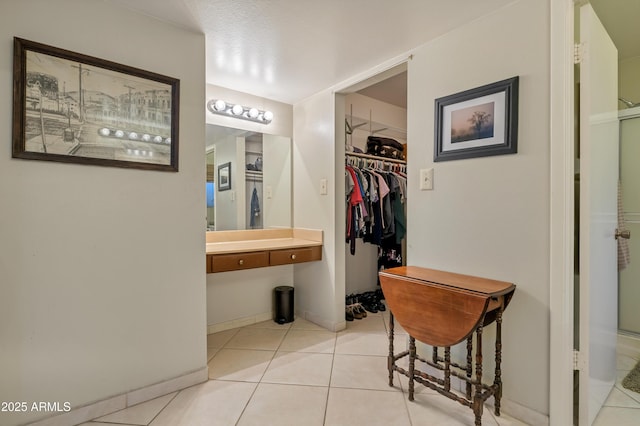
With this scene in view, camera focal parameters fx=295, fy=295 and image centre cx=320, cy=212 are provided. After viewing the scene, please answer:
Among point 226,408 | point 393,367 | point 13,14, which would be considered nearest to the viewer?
point 13,14

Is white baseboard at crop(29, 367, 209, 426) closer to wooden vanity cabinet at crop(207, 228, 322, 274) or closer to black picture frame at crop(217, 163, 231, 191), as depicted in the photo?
wooden vanity cabinet at crop(207, 228, 322, 274)

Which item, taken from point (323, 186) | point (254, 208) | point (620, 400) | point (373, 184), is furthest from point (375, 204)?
point (620, 400)

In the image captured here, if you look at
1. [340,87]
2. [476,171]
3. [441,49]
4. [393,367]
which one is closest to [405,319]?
[393,367]

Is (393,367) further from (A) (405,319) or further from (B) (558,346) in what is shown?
(B) (558,346)

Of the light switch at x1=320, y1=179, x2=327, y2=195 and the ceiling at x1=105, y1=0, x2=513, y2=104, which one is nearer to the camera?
the ceiling at x1=105, y1=0, x2=513, y2=104

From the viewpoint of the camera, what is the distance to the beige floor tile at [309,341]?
228 centimetres

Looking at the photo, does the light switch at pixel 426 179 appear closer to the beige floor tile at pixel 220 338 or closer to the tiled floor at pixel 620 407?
the tiled floor at pixel 620 407

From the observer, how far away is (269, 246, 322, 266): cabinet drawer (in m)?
2.46

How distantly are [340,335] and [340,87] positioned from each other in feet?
7.01

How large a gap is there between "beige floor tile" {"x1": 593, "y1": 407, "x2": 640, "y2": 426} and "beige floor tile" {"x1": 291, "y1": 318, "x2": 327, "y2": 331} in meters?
1.82

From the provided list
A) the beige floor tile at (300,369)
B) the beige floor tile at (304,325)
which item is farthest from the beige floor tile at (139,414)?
the beige floor tile at (304,325)

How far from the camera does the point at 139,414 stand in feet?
5.05

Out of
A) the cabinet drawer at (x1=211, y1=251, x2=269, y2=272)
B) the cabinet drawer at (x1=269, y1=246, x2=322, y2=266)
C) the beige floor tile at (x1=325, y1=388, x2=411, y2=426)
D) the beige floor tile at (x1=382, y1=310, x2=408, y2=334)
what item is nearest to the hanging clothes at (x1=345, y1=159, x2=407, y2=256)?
the cabinet drawer at (x1=269, y1=246, x2=322, y2=266)

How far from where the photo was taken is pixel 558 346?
1358mm
